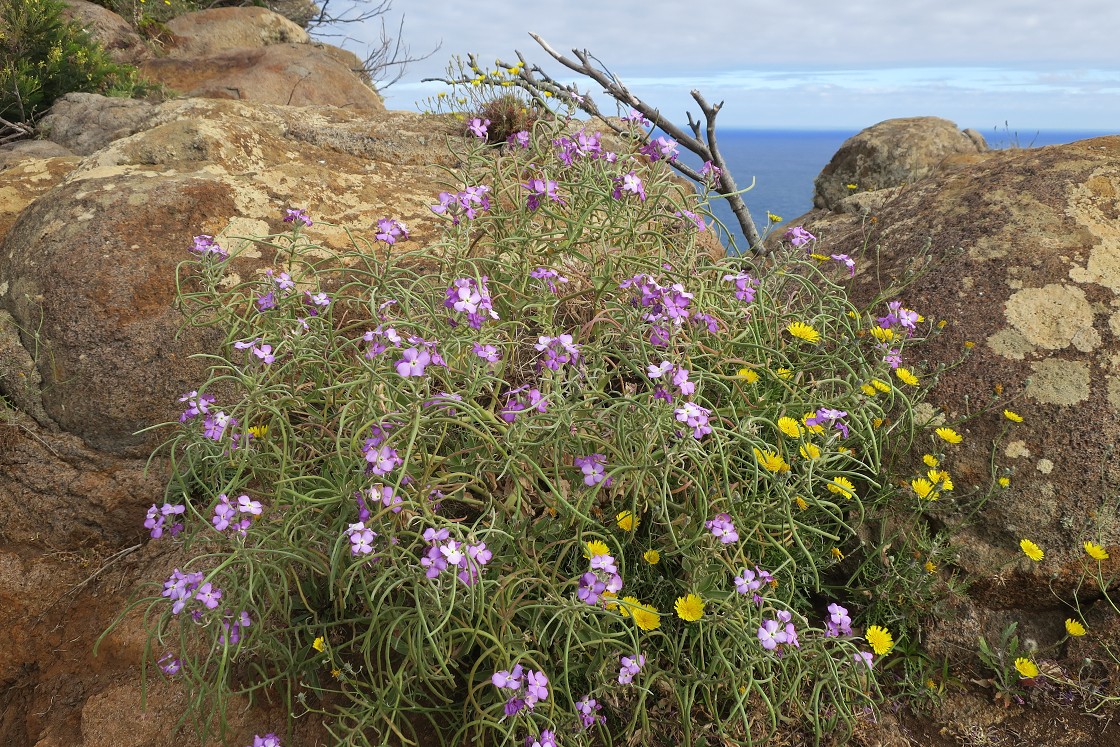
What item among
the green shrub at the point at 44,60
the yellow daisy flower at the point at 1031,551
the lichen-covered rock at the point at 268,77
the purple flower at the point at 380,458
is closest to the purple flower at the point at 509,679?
the purple flower at the point at 380,458

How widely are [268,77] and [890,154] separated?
6438 millimetres

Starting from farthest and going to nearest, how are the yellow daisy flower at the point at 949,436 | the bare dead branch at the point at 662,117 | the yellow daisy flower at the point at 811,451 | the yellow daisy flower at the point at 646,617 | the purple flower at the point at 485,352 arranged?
the bare dead branch at the point at 662,117, the yellow daisy flower at the point at 949,436, the yellow daisy flower at the point at 811,451, the yellow daisy flower at the point at 646,617, the purple flower at the point at 485,352

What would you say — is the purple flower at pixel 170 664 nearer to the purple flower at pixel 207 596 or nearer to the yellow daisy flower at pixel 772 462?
the purple flower at pixel 207 596

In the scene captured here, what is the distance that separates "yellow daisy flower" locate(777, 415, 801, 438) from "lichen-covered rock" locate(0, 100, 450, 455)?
180 centimetres

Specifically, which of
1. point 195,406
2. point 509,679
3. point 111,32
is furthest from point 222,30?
point 509,679

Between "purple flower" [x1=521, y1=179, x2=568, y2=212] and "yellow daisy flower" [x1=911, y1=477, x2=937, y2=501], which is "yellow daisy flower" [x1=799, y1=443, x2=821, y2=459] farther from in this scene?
"purple flower" [x1=521, y1=179, x2=568, y2=212]

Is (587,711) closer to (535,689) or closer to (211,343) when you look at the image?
(535,689)

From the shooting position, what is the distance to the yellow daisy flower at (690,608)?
2.01m

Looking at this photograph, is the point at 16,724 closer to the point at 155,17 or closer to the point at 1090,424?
the point at 1090,424

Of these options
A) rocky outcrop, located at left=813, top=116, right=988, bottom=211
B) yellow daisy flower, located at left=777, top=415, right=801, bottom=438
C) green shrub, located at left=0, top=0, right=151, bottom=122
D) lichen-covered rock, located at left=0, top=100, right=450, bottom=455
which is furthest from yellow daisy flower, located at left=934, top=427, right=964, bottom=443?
green shrub, located at left=0, top=0, right=151, bottom=122

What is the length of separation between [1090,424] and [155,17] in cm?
1232

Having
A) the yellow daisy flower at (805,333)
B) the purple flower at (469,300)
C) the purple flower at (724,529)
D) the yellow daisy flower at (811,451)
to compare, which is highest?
the purple flower at (469,300)

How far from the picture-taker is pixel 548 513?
2.24 m

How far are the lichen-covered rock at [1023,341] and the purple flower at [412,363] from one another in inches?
69.5
